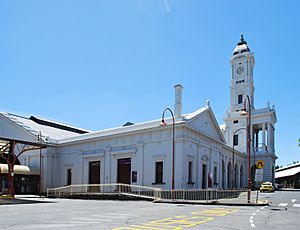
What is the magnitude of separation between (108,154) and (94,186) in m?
4.14

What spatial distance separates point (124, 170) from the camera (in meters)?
40.5

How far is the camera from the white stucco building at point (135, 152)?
120ft

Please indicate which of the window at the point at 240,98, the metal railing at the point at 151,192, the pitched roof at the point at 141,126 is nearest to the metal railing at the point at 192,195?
the metal railing at the point at 151,192

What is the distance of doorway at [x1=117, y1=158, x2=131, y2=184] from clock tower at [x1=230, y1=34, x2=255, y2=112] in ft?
131

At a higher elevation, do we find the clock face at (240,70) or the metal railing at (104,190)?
the clock face at (240,70)

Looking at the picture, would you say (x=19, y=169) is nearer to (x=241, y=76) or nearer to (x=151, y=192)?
(x=151, y=192)

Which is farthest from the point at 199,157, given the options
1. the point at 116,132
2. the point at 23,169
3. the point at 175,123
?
the point at 23,169

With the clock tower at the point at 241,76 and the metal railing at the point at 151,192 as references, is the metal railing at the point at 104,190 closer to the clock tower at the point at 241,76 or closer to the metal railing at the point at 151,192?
the metal railing at the point at 151,192

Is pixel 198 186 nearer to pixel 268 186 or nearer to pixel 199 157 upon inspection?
pixel 199 157

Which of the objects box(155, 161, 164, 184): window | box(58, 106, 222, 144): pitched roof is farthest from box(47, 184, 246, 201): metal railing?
box(58, 106, 222, 144): pitched roof

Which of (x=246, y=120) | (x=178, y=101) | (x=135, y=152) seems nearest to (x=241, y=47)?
(x=246, y=120)

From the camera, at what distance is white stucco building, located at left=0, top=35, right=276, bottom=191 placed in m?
36.5

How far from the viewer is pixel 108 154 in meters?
42.1

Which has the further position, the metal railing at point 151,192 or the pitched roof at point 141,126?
the pitched roof at point 141,126
